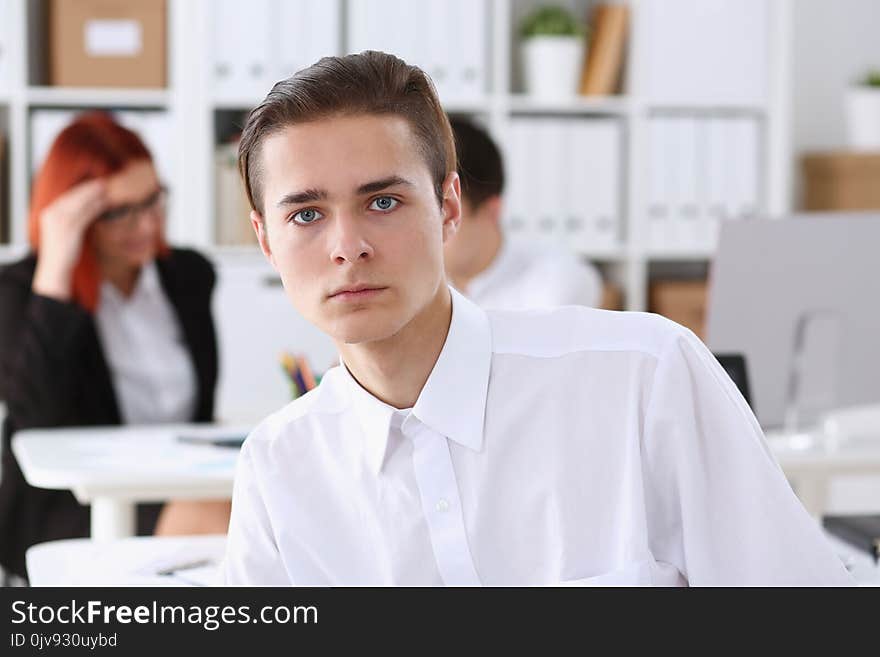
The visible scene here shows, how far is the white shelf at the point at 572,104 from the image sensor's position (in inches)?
144

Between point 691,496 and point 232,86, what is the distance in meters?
2.75

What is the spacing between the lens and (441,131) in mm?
1075

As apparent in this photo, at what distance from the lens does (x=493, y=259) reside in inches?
105

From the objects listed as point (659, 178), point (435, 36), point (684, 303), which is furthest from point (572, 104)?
point (684, 303)

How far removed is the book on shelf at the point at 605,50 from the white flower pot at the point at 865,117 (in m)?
0.73

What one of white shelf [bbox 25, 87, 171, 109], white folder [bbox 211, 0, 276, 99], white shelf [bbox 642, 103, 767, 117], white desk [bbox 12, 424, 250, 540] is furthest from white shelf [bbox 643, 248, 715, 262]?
white desk [bbox 12, 424, 250, 540]

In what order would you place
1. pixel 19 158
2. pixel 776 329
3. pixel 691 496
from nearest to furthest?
pixel 691 496 < pixel 776 329 < pixel 19 158

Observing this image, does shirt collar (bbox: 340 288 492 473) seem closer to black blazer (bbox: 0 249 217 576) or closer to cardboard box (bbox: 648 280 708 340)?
black blazer (bbox: 0 249 217 576)

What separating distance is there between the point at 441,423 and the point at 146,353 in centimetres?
168

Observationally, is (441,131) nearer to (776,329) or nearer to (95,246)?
(776,329)

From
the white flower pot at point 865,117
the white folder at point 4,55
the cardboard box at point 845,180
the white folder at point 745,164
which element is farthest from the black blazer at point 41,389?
the white flower pot at point 865,117
